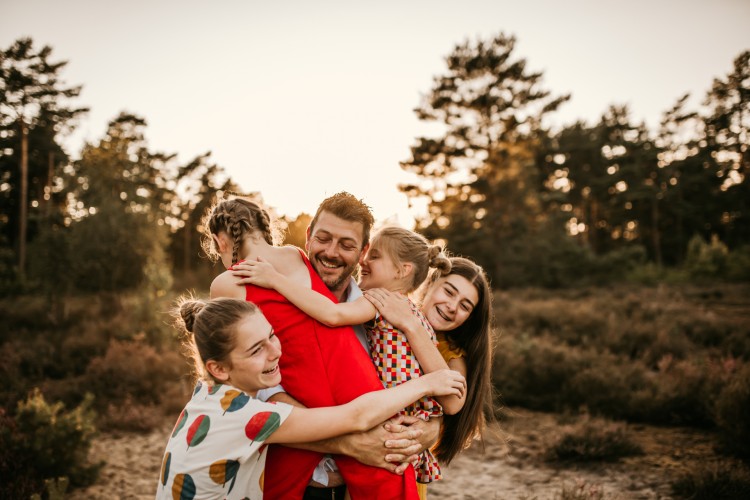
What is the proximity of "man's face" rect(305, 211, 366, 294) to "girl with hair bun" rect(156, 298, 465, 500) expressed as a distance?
0.60 m

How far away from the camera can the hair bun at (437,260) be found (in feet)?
9.46

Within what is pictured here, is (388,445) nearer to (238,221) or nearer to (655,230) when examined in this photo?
(238,221)

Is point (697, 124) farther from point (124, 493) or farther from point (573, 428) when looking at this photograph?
point (124, 493)

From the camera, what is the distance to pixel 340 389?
1985 millimetres

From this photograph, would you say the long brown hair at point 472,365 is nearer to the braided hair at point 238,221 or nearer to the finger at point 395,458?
the finger at point 395,458

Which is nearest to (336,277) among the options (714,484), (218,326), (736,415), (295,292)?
(295,292)

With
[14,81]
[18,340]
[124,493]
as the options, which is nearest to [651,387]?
[124,493]

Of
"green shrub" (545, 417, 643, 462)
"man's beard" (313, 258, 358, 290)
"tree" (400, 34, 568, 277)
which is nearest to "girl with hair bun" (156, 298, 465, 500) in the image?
"man's beard" (313, 258, 358, 290)

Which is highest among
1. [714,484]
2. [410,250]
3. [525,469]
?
[410,250]

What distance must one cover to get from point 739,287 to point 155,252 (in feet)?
78.6

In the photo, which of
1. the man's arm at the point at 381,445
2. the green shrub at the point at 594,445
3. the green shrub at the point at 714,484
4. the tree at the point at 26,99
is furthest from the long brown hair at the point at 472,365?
the tree at the point at 26,99

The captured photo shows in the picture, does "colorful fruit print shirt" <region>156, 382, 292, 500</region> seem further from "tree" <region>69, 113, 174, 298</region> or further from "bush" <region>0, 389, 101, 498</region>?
"tree" <region>69, 113, 174, 298</region>

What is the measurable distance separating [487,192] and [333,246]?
26246mm

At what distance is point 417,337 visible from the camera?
2.42 m
